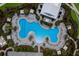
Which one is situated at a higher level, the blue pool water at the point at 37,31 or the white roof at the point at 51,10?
the white roof at the point at 51,10

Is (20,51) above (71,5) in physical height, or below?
below

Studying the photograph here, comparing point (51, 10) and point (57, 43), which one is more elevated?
point (51, 10)

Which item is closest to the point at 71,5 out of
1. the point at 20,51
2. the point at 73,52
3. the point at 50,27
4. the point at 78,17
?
the point at 78,17

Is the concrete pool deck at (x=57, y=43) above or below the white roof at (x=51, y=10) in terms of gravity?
below

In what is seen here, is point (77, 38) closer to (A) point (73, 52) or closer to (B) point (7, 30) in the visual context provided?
(A) point (73, 52)

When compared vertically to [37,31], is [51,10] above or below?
above
